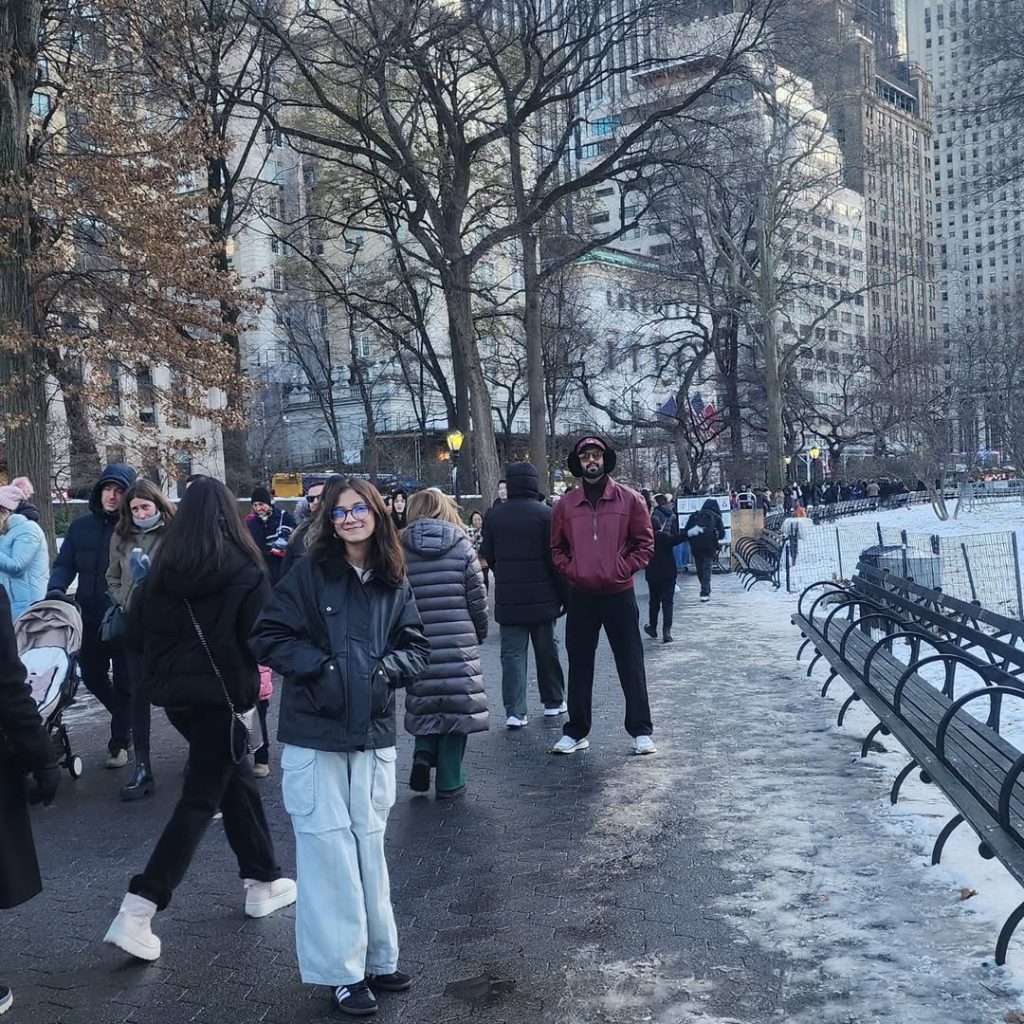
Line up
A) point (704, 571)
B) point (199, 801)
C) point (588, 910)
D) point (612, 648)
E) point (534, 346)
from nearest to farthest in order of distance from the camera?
1. point (199, 801)
2. point (588, 910)
3. point (612, 648)
4. point (704, 571)
5. point (534, 346)

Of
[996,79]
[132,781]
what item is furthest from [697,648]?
[996,79]

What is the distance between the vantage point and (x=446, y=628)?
22.7 ft

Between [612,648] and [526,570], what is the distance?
3.85 ft

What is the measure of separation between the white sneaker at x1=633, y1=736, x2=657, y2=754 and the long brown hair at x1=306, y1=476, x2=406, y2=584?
396cm

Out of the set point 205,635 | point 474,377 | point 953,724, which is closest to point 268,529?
point 205,635

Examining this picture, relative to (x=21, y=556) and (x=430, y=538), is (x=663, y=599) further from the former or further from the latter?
(x=21, y=556)

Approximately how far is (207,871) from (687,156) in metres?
16.6

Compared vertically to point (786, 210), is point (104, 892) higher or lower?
lower

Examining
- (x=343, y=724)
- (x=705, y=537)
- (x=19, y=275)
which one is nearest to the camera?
(x=343, y=724)

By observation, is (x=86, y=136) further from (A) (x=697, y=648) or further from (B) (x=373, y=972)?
(B) (x=373, y=972)

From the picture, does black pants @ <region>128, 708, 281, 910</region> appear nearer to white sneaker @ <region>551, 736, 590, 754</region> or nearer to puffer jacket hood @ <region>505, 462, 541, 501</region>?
white sneaker @ <region>551, 736, 590, 754</region>

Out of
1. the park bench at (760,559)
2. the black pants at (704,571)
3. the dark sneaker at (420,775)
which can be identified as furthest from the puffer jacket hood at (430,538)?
the park bench at (760,559)

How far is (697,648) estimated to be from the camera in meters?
13.2

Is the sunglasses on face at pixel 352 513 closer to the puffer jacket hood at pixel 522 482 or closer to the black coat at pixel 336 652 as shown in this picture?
the black coat at pixel 336 652
